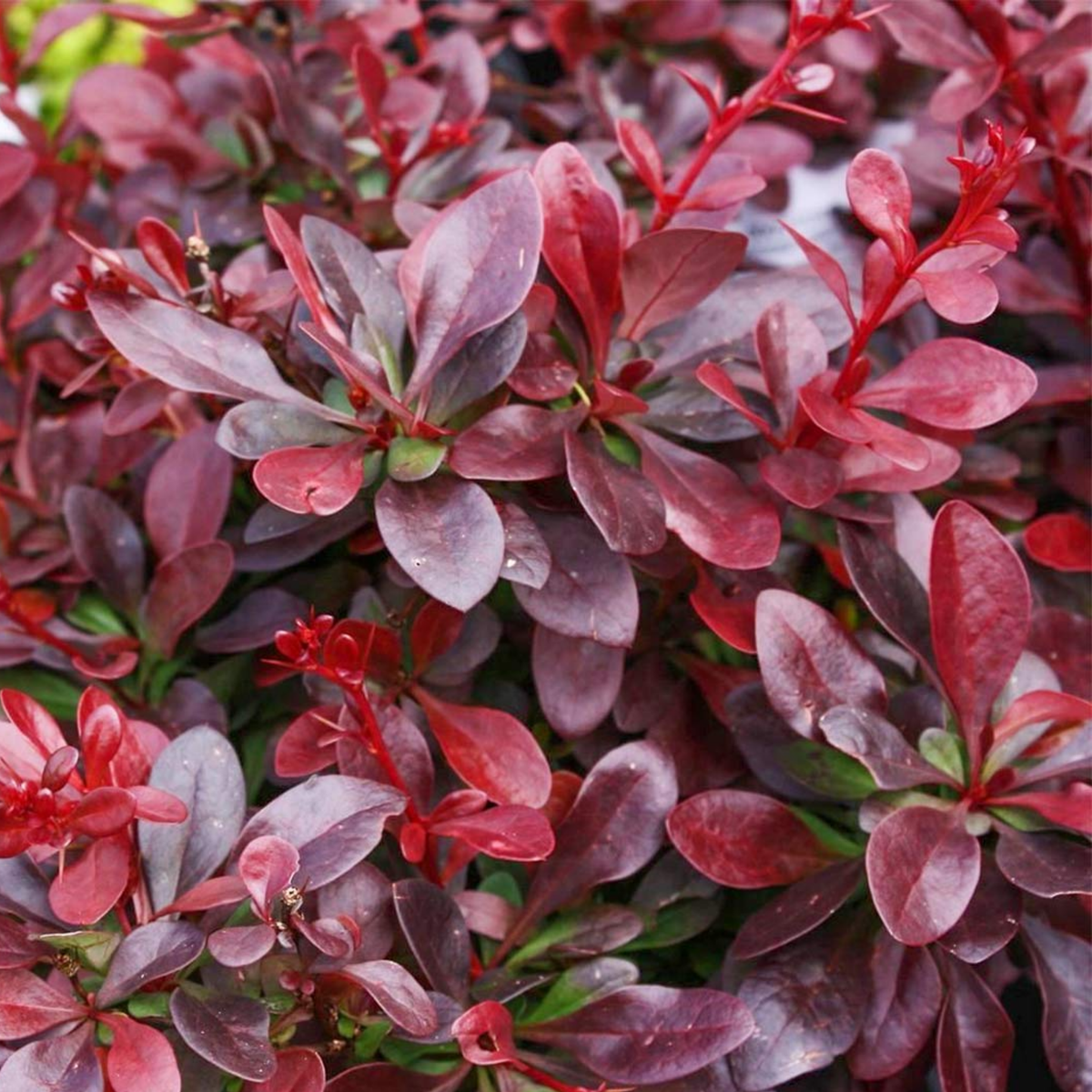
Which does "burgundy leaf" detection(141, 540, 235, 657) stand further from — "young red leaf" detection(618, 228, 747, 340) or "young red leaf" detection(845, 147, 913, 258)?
"young red leaf" detection(845, 147, 913, 258)

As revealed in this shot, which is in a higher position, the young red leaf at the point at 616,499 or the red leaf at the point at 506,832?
the young red leaf at the point at 616,499

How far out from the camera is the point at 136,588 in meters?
0.82

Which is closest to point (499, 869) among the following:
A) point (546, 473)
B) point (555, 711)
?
point (555, 711)

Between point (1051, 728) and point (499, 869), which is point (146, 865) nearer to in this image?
point (499, 869)

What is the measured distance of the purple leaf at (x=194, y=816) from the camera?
2.08 feet

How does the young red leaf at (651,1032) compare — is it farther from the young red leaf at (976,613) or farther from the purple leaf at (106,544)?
the purple leaf at (106,544)

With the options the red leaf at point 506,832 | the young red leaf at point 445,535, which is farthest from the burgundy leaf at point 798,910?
the young red leaf at point 445,535

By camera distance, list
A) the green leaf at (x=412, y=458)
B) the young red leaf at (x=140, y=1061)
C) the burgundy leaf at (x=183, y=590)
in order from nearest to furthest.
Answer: the young red leaf at (x=140, y=1061) → the green leaf at (x=412, y=458) → the burgundy leaf at (x=183, y=590)

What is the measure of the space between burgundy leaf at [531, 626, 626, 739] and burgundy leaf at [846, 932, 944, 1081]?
205mm

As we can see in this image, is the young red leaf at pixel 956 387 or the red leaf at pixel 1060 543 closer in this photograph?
the young red leaf at pixel 956 387

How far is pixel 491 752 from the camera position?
0.69 meters

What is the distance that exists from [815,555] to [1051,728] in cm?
19

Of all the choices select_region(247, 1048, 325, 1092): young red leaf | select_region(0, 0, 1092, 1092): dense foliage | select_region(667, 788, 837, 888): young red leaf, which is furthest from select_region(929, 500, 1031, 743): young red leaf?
select_region(247, 1048, 325, 1092): young red leaf

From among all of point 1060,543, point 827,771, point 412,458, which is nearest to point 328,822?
point 412,458
